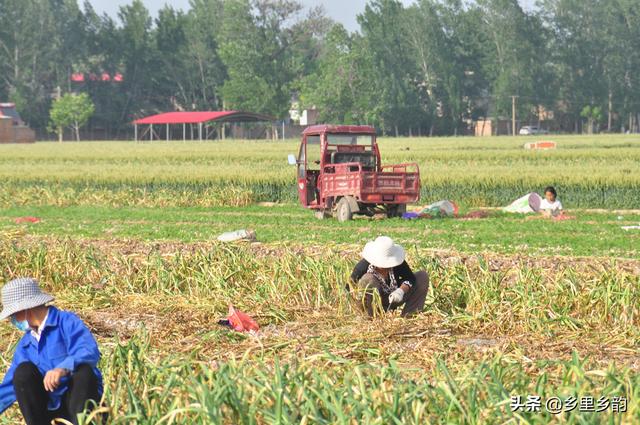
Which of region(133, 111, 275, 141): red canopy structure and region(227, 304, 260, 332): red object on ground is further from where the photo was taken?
region(133, 111, 275, 141): red canopy structure

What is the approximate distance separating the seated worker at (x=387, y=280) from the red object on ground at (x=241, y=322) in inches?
43.2

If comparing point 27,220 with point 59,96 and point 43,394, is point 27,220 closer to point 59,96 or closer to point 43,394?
point 43,394

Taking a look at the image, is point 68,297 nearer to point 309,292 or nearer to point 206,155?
point 309,292

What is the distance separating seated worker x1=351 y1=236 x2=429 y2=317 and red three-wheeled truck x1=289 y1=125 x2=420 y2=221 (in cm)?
1462

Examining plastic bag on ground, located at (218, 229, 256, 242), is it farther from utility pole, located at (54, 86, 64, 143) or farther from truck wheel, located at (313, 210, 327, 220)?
utility pole, located at (54, 86, 64, 143)

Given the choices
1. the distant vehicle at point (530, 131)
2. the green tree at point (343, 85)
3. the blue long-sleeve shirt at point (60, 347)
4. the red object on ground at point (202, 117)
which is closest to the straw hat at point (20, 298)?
the blue long-sleeve shirt at point (60, 347)

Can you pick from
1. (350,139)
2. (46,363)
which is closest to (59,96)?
(350,139)

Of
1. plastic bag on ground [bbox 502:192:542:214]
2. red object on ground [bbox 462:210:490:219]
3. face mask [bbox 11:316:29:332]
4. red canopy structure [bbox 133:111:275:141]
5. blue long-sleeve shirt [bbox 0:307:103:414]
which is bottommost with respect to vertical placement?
red object on ground [bbox 462:210:490:219]

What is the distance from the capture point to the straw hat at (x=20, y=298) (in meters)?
7.21

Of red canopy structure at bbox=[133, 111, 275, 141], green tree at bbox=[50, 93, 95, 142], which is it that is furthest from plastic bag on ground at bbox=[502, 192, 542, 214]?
green tree at bbox=[50, 93, 95, 142]

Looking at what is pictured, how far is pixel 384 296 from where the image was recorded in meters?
11.3

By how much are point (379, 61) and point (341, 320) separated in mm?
104602

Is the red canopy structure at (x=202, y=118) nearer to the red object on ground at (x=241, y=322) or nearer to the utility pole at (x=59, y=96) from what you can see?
the utility pole at (x=59, y=96)

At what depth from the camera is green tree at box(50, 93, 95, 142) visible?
11206cm
